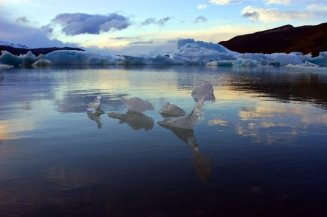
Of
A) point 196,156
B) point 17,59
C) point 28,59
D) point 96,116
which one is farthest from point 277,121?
point 28,59

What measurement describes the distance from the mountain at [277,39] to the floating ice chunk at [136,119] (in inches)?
4702

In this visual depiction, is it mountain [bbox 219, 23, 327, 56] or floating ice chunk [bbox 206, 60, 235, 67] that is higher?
mountain [bbox 219, 23, 327, 56]

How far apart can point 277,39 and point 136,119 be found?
139 metres

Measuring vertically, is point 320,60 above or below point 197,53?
below

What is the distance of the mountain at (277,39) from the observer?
126750mm

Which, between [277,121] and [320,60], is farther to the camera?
[320,60]

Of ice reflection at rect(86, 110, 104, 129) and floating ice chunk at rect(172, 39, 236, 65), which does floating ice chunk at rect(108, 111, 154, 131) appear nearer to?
ice reflection at rect(86, 110, 104, 129)

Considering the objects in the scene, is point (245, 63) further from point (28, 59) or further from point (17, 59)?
point (17, 59)

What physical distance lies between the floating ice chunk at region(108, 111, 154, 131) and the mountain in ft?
392

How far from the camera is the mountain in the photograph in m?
127

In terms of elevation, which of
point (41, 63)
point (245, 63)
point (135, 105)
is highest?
point (41, 63)

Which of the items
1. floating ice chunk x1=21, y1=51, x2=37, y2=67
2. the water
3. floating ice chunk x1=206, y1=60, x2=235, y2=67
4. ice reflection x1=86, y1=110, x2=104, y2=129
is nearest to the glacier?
floating ice chunk x1=206, y1=60, x2=235, y2=67

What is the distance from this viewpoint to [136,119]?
9547 mm

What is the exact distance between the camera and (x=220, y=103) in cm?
1316
